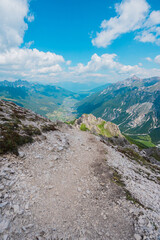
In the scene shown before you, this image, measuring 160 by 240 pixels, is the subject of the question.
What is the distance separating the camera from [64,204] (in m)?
11.5

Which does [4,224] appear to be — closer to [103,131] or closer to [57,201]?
[57,201]

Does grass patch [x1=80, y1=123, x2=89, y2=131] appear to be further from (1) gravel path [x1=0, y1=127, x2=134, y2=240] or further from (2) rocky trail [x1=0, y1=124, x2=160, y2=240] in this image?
(2) rocky trail [x1=0, y1=124, x2=160, y2=240]

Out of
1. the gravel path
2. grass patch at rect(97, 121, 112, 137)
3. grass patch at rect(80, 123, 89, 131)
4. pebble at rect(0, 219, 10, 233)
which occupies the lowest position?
grass patch at rect(97, 121, 112, 137)

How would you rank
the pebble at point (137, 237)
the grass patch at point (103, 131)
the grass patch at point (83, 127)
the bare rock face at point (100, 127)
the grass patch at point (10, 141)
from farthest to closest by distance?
the grass patch at point (103, 131)
the bare rock face at point (100, 127)
the grass patch at point (83, 127)
the grass patch at point (10, 141)
the pebble at point (137, 237)

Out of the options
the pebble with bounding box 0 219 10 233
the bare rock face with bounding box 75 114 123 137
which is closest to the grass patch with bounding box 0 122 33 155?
the pebble with bounding box 0 219 10 233

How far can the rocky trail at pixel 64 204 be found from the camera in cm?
912

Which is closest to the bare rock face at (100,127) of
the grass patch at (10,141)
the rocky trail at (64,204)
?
the grass patch at (10,141)

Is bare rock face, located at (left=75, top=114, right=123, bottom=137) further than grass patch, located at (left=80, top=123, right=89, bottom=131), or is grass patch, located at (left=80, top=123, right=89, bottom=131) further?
bare rock face, located at (left=75, top=114, right=123, bottom=137)

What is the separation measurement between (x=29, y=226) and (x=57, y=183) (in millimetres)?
5170

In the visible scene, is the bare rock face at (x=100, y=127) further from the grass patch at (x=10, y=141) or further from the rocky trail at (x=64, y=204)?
the rocky trail at (x=64, y=204)

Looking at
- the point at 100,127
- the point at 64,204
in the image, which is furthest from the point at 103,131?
the point at 64,204

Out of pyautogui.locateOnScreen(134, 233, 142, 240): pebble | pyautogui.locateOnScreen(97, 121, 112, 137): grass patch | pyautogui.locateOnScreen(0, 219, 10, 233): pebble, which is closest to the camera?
pyautogui.locateOnScreen(0, 219, 10, 233): pebble

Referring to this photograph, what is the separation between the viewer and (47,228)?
913 centimetres

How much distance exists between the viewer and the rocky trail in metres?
9.12
